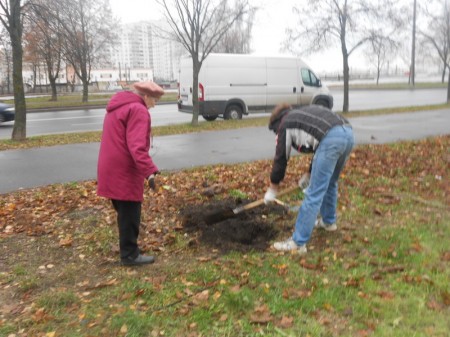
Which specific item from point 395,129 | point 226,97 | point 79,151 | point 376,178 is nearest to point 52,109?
point 226,97

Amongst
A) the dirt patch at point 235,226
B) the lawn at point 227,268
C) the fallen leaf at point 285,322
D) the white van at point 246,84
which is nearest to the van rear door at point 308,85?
the white van at point 246,84

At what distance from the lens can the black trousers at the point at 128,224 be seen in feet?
12.6

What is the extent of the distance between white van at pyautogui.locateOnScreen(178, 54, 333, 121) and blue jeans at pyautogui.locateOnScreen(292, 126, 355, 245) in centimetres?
1190

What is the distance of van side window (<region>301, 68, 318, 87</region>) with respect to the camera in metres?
17.1

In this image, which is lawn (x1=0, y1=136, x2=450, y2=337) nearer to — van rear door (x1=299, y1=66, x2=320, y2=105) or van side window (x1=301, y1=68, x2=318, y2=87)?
van rear door (x1=299, y1=66, x2=320, y2=105)

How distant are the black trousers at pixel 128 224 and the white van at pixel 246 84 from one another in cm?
1190

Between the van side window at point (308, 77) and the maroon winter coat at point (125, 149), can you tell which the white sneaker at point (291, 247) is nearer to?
the maroon winter coat at point (125, 149)

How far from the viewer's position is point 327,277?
3543 millimetres

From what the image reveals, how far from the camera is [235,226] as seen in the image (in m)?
4.73

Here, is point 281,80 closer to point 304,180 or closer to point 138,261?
point 304,180

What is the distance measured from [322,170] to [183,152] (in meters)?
5.94

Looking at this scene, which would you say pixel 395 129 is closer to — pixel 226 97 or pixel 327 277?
pixel 226 97

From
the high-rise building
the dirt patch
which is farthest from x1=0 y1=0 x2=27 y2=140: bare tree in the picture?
the high-rise building

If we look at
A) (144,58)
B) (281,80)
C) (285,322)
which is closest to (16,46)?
(281,80)
